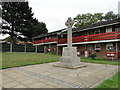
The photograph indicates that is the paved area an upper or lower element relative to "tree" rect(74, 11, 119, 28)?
lower

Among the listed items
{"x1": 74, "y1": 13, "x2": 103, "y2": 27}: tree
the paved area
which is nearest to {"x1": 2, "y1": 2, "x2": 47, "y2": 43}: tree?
{"x1": 74, "y1": 13, "x2": 103, "y2": 27}: tree

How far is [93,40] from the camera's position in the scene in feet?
49.8

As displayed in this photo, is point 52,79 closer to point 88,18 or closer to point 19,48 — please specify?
point 19,48

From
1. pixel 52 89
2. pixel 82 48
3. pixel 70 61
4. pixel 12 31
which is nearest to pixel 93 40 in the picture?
pixel 82 48

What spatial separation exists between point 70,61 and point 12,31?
21.2 meters

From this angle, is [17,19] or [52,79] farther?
[17,19]

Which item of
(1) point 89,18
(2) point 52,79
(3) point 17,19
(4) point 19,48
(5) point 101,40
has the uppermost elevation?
(1) point 89,18

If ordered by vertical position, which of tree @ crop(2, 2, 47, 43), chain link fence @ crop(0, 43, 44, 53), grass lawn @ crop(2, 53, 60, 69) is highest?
tree @ crop(2, 2, 47, 43)

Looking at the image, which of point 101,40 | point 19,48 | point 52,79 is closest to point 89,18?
point 101,40

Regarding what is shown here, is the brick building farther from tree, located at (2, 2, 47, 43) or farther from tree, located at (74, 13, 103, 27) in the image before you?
tree, located at (2, 2, 47, 43)

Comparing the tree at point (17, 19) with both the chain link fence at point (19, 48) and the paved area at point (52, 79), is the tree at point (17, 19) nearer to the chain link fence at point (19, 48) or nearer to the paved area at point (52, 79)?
the chain link fence at point (19, 48)

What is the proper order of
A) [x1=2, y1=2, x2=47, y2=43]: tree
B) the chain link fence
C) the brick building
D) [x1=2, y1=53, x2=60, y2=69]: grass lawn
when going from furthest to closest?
[x1=2, y1=2, x2=47, y2=43]: tree → the chain link fence → the brick building → [x1=2, y1=53, x2=60, y2=69]: grass lawn

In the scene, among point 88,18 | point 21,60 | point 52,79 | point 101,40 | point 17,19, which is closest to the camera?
point 52,79

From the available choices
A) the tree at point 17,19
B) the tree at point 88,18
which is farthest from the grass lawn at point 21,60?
the tree at point 88,18
